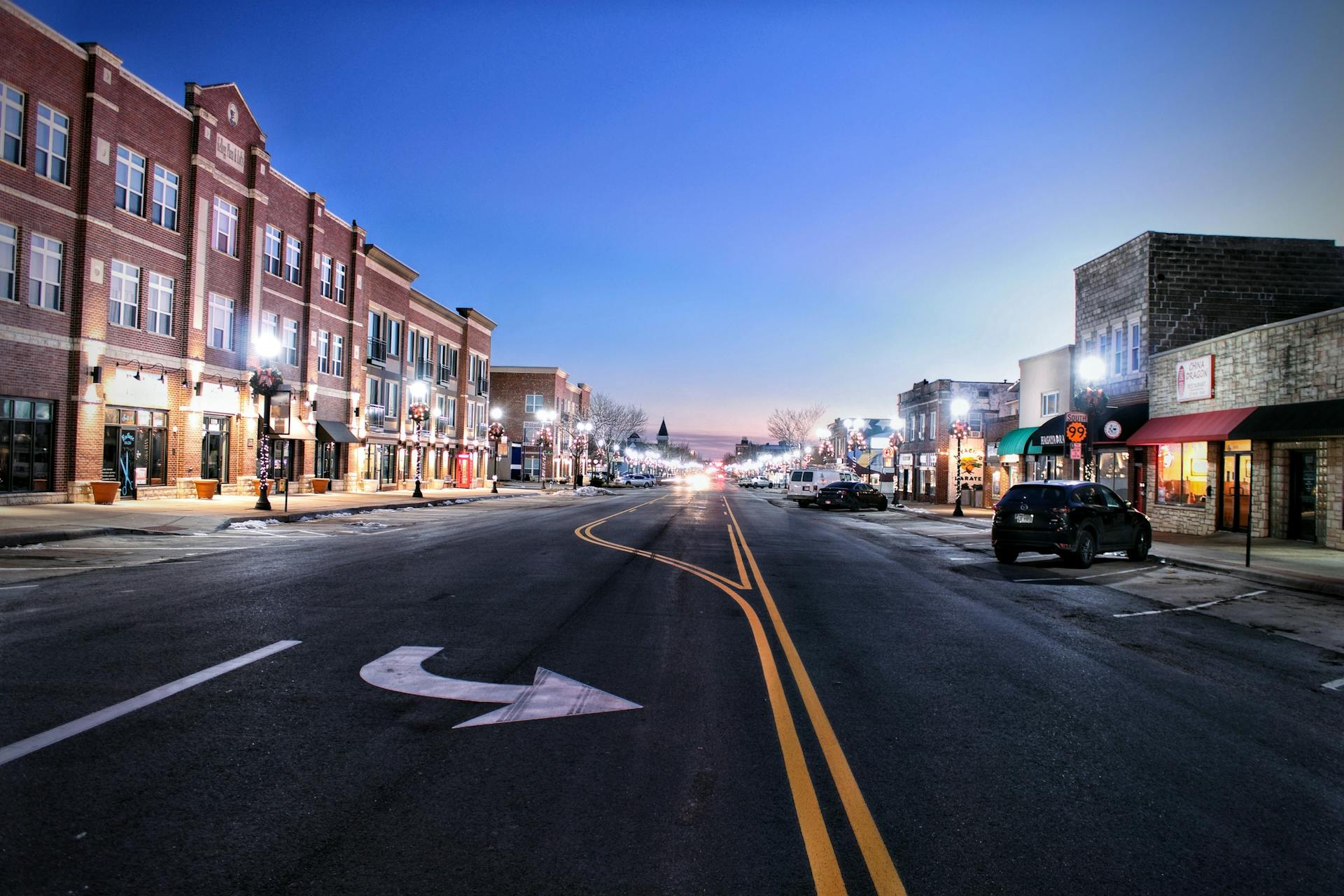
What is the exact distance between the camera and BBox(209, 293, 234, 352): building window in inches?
1284

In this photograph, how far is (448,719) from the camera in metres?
5.36

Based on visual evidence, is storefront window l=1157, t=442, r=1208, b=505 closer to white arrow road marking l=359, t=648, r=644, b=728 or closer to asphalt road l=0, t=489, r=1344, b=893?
asphalt road l=0, t=489, r=1344, b=893

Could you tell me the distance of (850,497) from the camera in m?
42.5

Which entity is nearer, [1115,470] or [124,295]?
[124,295]

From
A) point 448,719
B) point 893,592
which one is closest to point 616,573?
point 893,592

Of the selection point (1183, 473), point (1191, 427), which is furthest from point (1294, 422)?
point (1183, 473)

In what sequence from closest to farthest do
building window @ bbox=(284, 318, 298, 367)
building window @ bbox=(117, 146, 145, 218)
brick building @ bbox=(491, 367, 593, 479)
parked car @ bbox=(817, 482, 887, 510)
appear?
1. building window @ bbox=(117, 146, 145, 218)
2. building window @ bbox=(284, 318, 298, 367)
3. parked car @ bbox=(817, 482, 887, 510)
4. brick building @ bbox=(491, 367, 593, 479)

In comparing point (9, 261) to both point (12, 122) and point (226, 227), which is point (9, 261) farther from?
point (226, 227)

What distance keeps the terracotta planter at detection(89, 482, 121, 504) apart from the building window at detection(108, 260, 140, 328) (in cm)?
585

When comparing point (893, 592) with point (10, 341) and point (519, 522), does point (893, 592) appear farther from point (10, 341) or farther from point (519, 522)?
point (10, 341)

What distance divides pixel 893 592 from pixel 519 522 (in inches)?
609

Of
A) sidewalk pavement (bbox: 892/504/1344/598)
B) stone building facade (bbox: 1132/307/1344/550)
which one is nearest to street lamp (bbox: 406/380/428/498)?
stone building facade (bbox: 1132/307/1344/550)

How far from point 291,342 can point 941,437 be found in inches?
1529

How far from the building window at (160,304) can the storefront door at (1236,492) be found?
3555cm
